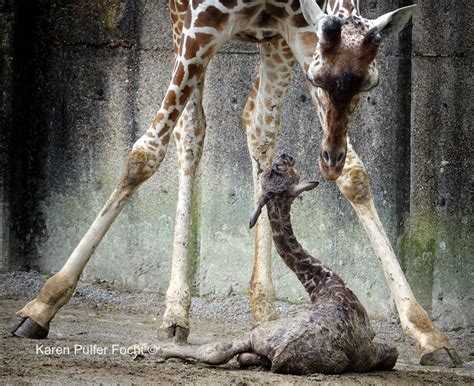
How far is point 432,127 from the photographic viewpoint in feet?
24.9

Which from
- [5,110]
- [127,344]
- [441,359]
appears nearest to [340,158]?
[441,359]

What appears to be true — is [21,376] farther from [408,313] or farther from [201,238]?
[201,238]

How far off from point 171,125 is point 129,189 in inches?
16.5

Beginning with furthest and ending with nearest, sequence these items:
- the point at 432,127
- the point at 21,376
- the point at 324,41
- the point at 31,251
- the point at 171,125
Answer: the point at 31,251, the point at 432,127, the point at 171,125, the point at 324,41, the point at 21,376

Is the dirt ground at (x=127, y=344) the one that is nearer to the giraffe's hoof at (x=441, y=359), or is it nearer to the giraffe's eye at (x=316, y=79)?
the giraffe's hoof at (x=441, y=359)

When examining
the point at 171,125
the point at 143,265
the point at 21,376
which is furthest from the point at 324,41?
the point at 143,265

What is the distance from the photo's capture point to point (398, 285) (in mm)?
5906

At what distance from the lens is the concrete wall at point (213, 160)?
7.56 metres

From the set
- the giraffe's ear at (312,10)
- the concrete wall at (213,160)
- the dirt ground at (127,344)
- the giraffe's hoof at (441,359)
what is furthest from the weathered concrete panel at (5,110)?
the giraffe's hoof at (441,359)

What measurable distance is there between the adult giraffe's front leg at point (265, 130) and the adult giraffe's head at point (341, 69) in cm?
138

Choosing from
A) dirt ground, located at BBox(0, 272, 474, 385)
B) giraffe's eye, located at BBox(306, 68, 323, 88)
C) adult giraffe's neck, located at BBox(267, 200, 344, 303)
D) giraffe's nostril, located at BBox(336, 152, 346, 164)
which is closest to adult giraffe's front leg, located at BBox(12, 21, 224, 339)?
dirt ground, located at BBox(0, 272, 474, 385)

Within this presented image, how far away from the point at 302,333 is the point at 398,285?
1174 millimetres

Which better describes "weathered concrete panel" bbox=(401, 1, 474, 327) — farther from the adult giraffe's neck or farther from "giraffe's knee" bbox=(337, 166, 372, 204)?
the adult giraffe's neck
